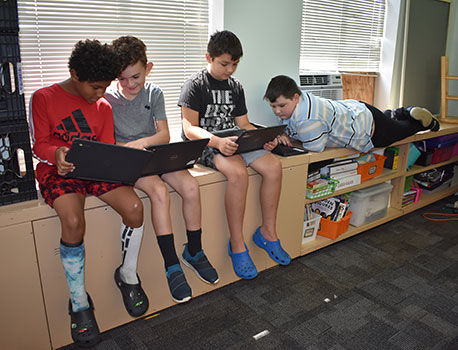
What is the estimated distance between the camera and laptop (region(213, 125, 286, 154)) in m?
1.70

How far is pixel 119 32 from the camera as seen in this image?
77.6 inches

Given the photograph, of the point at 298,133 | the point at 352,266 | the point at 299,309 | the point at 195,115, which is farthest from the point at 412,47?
the point at 299,309

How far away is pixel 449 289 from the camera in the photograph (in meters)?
2.01

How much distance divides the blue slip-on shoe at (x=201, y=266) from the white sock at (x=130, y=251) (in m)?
0.23

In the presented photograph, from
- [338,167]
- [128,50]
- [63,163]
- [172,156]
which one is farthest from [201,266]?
[338,167]

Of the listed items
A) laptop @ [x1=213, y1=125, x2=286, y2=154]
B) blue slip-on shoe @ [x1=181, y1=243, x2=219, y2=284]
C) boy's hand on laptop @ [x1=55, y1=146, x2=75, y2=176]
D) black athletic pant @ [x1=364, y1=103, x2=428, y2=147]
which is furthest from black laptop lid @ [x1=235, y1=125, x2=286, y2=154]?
black athletic pant @ [x1=364, y1=103, x2=428, y2=147]

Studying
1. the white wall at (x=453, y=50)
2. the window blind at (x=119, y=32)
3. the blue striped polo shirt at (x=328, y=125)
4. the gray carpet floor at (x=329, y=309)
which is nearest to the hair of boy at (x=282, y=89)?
the blue striped polo shirt at (x=328, y=125)

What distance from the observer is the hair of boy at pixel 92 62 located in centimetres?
134

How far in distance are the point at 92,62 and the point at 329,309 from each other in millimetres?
1440

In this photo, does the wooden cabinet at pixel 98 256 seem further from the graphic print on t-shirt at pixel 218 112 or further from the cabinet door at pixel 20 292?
the graphic print on t-shirt at pixel 218 112

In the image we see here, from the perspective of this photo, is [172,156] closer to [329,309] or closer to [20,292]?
[20,292]

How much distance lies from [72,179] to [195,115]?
0.68m

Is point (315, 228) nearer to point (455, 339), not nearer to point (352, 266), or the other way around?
point (352, 266)

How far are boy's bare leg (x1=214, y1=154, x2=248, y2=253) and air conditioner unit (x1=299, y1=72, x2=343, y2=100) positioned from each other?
3.61 feet
